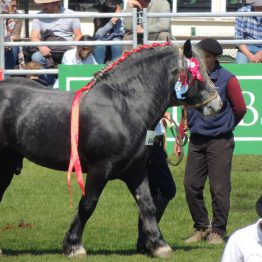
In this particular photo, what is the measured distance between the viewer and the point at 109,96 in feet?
33.6

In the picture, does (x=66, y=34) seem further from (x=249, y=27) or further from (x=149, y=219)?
(x=149, y=219)

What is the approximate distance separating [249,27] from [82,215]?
8024 mm

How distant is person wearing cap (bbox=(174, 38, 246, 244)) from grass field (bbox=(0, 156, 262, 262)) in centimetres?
32

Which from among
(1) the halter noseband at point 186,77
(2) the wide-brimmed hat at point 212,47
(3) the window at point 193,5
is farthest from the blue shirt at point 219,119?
(3) the window at point 193,5

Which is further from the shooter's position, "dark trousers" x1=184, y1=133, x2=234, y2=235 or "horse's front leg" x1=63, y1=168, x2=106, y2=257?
"dark trousers" x1=184, y1=133, x2=234, y2=235

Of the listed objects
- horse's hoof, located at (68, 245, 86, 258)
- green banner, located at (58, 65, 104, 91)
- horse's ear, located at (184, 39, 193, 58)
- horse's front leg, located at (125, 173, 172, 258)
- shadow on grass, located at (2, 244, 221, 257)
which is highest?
horse's ear, located at (184, 39, 193, 58)

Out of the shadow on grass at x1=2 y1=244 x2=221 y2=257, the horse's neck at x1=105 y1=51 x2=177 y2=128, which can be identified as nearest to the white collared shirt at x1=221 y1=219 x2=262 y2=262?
the horse's neck at x1=105 y1=51 x2=177 y2=128

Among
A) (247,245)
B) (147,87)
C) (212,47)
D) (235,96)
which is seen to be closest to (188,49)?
(147,87)

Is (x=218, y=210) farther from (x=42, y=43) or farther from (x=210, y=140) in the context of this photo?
(x=42, y=43)

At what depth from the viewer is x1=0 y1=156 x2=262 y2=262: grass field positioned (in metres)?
10.7

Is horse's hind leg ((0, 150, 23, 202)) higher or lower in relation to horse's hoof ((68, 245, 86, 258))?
higher

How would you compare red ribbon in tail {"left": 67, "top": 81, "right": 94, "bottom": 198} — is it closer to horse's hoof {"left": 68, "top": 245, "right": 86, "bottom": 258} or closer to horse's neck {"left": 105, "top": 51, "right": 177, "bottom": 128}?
horse's neck {"left": 105, "top": 51, "right": 177, "bottom": 128}

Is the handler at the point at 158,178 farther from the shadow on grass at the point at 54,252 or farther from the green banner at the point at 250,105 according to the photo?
the green banner at the point at 250,105

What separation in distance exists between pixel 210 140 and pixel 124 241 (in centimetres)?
143
